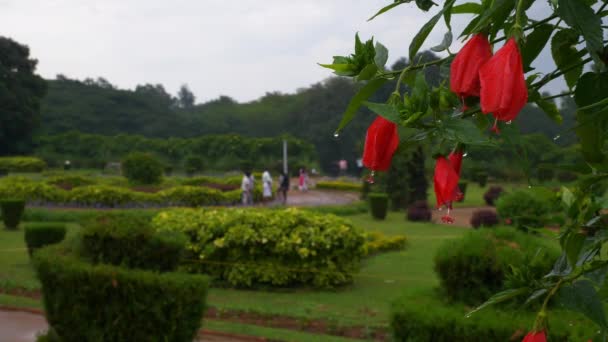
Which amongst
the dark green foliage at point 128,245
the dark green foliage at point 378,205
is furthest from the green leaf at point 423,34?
the dark green foliage at point 378,205

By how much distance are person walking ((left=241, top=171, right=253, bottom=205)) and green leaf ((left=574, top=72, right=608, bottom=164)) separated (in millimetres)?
15594

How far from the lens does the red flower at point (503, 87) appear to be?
47 centimetres

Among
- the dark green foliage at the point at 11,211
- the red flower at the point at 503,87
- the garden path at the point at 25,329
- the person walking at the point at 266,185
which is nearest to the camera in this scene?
the red flower at the point at 503,87

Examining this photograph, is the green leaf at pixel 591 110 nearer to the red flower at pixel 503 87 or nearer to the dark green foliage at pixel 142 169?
the red flower at pixel 503 87

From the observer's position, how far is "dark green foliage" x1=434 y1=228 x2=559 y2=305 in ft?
12.2

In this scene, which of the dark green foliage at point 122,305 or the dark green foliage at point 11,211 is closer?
the dark green foliage at point 122,305

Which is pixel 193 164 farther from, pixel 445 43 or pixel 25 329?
pixel 445 43

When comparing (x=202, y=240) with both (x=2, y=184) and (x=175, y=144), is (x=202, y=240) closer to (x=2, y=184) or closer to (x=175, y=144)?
(x=2, y=184)

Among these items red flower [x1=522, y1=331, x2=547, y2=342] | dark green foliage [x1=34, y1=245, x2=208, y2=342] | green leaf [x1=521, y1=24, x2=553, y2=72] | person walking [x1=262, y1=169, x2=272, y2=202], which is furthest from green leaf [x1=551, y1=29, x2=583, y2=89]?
person walking [x1=262, y1=169, x2=272, y2=202]

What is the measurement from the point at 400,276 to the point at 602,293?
24.1ft

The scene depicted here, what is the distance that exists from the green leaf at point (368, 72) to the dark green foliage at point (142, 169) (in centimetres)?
1904

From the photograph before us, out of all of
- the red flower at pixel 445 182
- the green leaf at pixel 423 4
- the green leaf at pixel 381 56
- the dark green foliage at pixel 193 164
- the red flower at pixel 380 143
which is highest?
the green leaf at pixel 423 4

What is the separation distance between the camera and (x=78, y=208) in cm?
1527

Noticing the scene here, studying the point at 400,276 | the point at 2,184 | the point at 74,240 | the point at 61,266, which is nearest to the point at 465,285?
the point at 61,266
